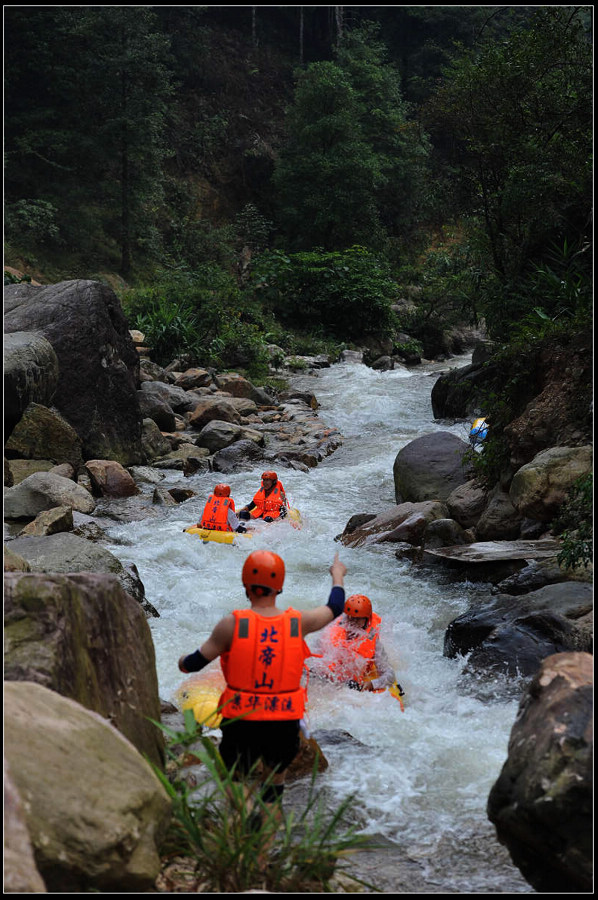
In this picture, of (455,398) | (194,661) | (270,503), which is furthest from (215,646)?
(455,398)

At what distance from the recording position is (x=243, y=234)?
32.7 metres

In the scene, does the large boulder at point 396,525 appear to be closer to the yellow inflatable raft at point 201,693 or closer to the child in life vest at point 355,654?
the child in life vest at point 355,654

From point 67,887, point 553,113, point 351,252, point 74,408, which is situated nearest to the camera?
point 67,887

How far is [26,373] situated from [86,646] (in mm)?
8148

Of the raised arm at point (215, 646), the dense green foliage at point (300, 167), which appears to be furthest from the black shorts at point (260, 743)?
the dense green foliage at point (300, 167)

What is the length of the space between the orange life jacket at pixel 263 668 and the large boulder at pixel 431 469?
Answer: 22.5 ft

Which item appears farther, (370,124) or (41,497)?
(370,124)

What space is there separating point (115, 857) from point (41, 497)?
7450 millimetres

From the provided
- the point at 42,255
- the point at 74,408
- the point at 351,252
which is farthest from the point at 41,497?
the point at 351,252

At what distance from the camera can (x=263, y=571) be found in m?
3.56

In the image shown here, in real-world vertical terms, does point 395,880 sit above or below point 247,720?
below

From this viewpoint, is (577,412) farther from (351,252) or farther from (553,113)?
(351,252)

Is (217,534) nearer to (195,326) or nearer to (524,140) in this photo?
(524,140)

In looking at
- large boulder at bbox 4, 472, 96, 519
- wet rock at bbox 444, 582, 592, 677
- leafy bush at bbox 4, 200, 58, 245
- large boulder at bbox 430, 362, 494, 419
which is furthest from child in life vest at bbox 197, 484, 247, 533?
leafy bush at bbox 4, 200, 58, 245
